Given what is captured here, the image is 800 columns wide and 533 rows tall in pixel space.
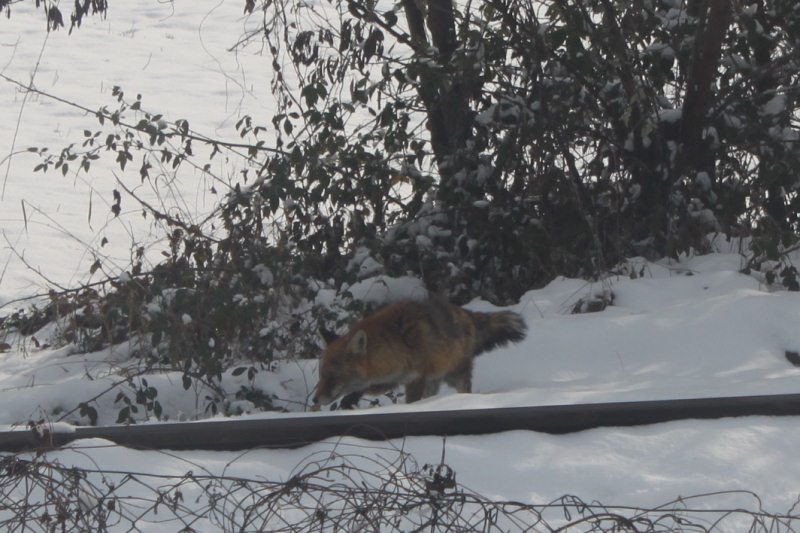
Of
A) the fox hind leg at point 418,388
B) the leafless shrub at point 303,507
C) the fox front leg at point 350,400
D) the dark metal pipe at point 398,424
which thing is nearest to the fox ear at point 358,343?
the fox front leg at point 350,400

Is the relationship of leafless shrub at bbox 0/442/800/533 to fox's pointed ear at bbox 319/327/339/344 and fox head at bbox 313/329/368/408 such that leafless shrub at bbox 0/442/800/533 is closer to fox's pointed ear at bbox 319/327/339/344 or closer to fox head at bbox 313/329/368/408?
fox head at bbox 313/329/368/408

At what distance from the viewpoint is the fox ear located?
709cm

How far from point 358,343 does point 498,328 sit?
1.04 metres

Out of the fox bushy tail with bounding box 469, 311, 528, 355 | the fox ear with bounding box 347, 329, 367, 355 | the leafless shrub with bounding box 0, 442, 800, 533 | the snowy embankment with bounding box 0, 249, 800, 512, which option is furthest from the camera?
the fox bushy tail with bounding box 469, 311, 528, 355

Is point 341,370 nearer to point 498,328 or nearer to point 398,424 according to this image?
point 498,328

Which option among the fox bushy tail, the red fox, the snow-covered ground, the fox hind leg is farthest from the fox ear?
the fox bushy tail

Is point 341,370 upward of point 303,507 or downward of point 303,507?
upward

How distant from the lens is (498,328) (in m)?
7.37

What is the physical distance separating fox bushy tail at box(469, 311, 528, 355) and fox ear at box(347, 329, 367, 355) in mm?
842

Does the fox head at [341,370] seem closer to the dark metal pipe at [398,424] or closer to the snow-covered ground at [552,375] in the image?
the snow-covered ground at [552,375]

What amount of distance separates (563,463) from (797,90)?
5.85 metres

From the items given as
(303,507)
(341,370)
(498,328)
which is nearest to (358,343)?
(341,370)

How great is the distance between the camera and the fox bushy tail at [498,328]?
7359 millimetres

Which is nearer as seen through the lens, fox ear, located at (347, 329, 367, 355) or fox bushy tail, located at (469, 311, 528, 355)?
fox ear, located at (347, 329, 367, 355)
